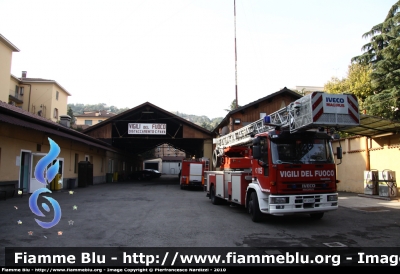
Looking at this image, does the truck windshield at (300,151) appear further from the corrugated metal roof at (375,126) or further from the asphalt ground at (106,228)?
the corrugated metal roof at (375,126)

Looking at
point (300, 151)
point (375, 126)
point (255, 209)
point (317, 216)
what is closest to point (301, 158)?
point (300, 151)

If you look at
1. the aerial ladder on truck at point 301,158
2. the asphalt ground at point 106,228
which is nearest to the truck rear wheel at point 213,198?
the asphalt ground at point 106,228

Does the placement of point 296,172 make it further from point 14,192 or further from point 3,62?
point 3,62

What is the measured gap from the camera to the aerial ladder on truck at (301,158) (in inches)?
309

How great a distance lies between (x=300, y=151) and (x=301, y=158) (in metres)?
0.21

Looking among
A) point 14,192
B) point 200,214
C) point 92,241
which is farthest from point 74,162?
point 92,241

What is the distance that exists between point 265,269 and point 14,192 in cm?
1485

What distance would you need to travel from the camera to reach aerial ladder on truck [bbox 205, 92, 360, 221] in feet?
25.8

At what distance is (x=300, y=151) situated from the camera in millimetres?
8711

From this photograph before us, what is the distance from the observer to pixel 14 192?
15.4 meters

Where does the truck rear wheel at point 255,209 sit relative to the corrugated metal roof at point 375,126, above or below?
below

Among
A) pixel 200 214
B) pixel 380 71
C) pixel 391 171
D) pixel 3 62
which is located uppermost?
pixel 3 62

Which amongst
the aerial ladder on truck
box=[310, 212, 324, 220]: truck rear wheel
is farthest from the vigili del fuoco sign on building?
box=[310, 212, 324, 220]: truck rear wheel

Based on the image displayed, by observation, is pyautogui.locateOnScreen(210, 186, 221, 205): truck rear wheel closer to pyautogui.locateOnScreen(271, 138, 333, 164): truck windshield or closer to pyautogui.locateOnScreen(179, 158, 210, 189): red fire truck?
pyautogui.locateOnScreen(271, 138, 333, 164): truck windshield
